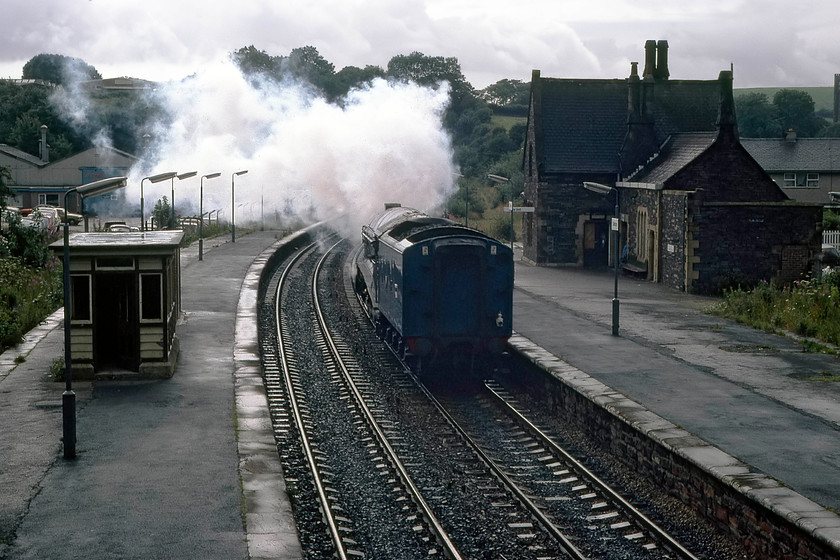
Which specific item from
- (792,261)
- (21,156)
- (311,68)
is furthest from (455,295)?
(311,68)

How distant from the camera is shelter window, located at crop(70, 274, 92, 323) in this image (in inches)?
655

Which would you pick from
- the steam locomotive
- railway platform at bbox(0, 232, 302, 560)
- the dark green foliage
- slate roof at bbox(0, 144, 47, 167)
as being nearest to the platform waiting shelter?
railway platform at bbox(0, 232, 302, 560)

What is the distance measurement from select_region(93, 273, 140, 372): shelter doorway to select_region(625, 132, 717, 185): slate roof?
67.4 feet

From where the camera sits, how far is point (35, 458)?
41.9 ft

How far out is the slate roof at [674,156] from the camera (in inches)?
1312

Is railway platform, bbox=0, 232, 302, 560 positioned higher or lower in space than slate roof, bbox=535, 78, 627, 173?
lower

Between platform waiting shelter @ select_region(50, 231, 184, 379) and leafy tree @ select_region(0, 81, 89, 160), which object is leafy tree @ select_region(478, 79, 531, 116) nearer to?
leafy tree @ select_region(0, 81, 89, 160)

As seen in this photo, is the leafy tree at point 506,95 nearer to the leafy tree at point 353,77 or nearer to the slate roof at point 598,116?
the leafy tree at point 353,77

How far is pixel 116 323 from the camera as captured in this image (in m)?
17.5

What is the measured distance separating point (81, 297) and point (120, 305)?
779mm

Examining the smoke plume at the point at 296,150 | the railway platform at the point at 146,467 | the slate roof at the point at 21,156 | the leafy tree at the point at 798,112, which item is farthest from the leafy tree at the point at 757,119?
the railway platform at the point at 146,467

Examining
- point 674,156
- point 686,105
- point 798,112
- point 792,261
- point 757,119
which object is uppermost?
point 798,112

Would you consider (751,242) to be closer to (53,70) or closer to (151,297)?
(151,297)

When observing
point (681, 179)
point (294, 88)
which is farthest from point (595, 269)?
point (294, 88)
